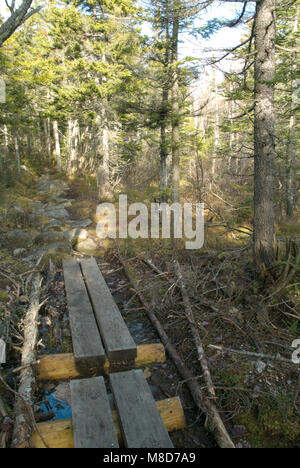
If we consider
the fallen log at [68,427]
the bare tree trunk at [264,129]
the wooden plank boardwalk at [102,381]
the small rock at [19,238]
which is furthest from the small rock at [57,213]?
the fallen log at [68,427]

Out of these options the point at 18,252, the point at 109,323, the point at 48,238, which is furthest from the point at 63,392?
the point at 48,238

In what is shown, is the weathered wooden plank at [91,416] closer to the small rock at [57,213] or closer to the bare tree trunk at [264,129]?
the bare tree trunk at [264,129]

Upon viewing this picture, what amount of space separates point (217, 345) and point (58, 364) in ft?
7.09

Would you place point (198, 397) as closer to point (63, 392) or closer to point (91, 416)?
point (91, 416)

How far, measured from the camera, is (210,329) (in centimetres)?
484

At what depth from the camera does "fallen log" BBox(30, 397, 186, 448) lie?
2.81m

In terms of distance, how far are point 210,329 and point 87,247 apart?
232 inches

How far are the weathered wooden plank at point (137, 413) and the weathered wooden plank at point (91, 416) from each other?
13cm

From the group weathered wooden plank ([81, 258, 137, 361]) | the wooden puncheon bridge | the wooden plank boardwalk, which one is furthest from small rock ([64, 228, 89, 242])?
the wooden puncheon bridge

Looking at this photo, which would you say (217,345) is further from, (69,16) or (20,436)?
(69,16)

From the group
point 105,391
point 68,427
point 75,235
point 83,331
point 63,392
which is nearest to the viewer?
point 68,427

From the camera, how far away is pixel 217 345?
431cm

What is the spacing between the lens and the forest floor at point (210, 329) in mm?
3260

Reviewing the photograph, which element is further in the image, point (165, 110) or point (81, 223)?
point (81, 223)
